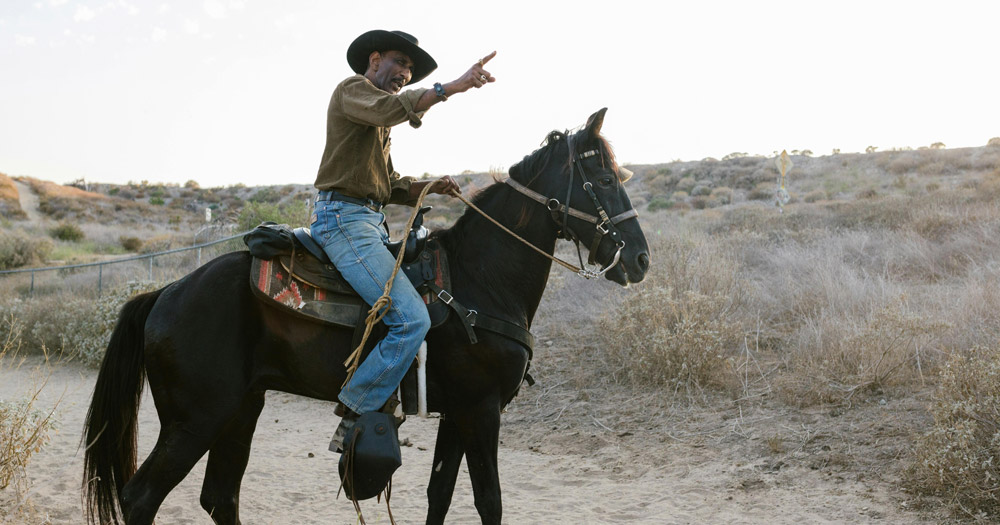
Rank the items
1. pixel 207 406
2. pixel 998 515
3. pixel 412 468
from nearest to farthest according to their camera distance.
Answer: pixel 207 406
pixel 998 515
pixel 412 468

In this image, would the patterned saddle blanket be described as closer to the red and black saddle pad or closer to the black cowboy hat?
the red and black saddle pad

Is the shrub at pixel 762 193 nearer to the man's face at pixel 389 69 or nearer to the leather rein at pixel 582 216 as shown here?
the leather rein at pixel 582 216

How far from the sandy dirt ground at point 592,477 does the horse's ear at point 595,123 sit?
308 cm

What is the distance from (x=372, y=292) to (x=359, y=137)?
34.3 inches

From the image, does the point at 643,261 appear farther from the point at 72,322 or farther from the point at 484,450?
the point at 72,322

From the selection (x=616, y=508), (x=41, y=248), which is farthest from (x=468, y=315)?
(x=41, y=248)

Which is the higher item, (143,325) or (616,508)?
(143,325)

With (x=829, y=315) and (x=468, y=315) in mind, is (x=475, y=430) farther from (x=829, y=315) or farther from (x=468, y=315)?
(x=829, y=315)

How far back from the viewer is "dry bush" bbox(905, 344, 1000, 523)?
450cm

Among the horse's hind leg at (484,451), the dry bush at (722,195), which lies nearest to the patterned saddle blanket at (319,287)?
the horse's hind leg at (484,451)

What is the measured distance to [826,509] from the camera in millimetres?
4996

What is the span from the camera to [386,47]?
155 inches

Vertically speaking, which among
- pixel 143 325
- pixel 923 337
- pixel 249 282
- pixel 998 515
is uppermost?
pixel 249 282

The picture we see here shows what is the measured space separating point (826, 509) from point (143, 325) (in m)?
4.91
